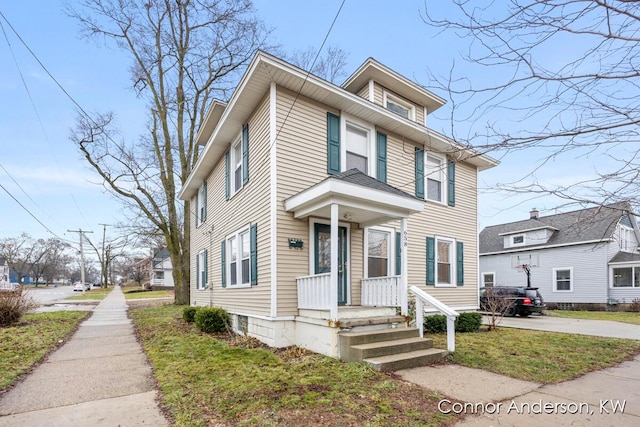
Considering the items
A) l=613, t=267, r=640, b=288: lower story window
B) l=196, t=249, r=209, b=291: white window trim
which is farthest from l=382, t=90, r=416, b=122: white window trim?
l=613, t=267, r=640, b=288: lower story window

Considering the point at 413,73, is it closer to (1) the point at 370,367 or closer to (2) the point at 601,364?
(1) the point at 370,367

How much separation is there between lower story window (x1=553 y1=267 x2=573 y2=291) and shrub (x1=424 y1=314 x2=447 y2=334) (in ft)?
50.3

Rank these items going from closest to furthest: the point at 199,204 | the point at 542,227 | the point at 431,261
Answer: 1. the point at 431,261
2. the point at 199,204
3. the point at 542,227

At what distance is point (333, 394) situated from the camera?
411 cm

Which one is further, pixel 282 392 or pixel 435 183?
pixel 435 183

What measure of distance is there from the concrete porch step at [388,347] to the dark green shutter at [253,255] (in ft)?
9.83

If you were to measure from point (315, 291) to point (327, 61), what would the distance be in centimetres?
1516

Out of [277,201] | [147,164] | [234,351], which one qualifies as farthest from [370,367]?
[147,164]

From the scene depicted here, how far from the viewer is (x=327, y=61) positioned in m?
18.3

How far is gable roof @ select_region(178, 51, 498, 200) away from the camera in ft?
22.9

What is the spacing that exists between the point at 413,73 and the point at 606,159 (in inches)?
70.1

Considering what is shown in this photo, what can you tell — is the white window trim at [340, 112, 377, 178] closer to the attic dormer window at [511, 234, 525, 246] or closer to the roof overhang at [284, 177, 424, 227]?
the roof overhang at [284, 177, 424, 227]

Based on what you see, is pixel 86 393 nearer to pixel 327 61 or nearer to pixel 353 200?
pixel 353 200

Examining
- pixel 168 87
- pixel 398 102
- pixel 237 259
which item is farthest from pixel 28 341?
pixel 168 87
